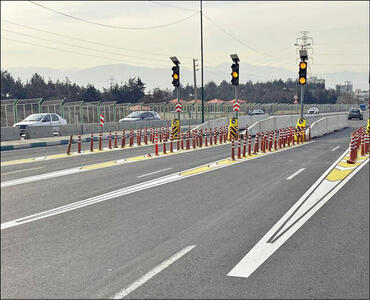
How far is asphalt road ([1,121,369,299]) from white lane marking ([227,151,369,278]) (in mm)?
127

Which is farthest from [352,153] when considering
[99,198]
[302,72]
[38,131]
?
[38,131]

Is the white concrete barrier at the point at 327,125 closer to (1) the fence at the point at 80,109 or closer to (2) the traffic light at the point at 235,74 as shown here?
(2) the traffic light at the point at 235,74

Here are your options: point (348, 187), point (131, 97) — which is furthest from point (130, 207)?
point (131, 97)

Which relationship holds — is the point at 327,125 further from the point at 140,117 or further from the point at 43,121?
the point at 43,121

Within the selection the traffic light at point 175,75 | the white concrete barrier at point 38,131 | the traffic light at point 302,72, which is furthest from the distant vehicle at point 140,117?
the traffic light at point 302,72

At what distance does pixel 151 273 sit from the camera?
620 centimetres

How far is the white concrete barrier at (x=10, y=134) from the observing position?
3114cm

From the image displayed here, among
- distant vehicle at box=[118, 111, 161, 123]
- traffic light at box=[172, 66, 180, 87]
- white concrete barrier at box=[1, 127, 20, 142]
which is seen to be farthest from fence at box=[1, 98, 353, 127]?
traffic light at box=[172, 66, 180, 87]

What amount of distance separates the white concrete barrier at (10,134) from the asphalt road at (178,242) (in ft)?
62.1

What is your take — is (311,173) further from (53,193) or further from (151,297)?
(151,297)

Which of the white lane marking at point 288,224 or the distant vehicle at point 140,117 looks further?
the distant vehicle at point 140,117

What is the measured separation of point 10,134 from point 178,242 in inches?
1043

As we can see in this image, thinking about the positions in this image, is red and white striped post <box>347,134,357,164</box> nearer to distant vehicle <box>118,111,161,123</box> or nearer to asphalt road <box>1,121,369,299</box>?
asphalt road <box>1,121,369,299</box>

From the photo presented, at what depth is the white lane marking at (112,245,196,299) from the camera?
5.50 meters
